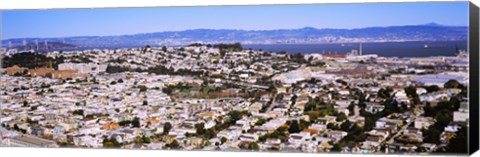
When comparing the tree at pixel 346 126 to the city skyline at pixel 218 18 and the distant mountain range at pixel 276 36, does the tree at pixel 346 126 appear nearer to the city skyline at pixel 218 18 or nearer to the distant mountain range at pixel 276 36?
the distant mountain range at pixel 276 36

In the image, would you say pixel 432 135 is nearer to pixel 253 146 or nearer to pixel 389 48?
pixel 389 48

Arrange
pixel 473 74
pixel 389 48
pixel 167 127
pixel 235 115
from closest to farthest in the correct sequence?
pixel 473 74, pixel 389 48, pixel 235 115, pixel 167 127

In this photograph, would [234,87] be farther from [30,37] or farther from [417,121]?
[30,37]

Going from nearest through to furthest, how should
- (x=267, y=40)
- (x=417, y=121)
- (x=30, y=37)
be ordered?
1. (x=417, y=121)
2. (x=267, y=40)
3. (x=30, y=37)

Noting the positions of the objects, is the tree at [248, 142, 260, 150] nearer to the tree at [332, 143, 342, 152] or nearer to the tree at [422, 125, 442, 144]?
the tree at [332, 143, 342, 152]

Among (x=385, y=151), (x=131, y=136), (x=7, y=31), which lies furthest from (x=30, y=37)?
(x=385, y=151)

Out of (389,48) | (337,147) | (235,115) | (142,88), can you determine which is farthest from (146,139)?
(389,48)

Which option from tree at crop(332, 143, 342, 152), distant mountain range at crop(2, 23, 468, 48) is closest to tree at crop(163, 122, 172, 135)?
distant mountain range at crop(2, 23, 468, 48)
